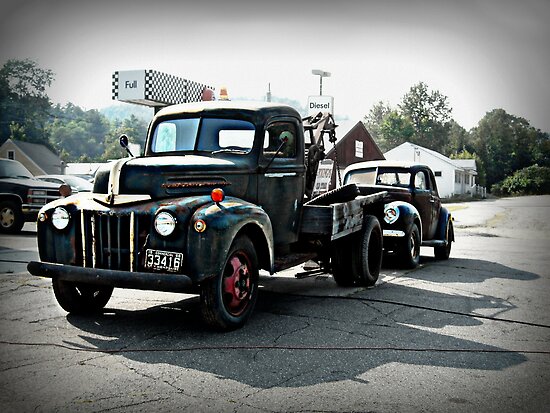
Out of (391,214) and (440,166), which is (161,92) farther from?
(440,166)

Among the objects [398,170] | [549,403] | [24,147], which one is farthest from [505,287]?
[24,147]

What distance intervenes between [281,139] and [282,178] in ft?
1.43

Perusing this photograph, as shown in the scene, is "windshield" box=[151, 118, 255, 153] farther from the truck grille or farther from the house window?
the house window

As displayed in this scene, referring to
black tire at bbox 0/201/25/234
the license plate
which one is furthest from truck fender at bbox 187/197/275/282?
black tire at bbox 0/201/25/234

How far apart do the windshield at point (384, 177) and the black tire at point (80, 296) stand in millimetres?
6233

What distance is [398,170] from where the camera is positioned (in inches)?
456

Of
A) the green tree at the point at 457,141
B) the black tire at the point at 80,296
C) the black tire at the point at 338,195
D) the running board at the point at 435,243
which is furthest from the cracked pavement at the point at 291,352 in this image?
the green tree at the point at 457,141

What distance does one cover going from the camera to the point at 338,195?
8250 millimetres

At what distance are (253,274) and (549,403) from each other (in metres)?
2.84

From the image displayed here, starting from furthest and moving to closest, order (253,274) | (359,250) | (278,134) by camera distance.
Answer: (359,250), (278,134), (253,274)

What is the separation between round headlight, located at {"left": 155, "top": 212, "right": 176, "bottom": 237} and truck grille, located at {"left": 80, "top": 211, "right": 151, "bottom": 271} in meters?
0.15

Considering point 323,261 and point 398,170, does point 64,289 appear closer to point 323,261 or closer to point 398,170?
point 323,261

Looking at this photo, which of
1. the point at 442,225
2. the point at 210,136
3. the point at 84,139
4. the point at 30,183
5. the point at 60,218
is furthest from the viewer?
the point at 84,139

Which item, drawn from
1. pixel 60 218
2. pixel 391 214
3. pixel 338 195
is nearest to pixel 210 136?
pixel 60 218
